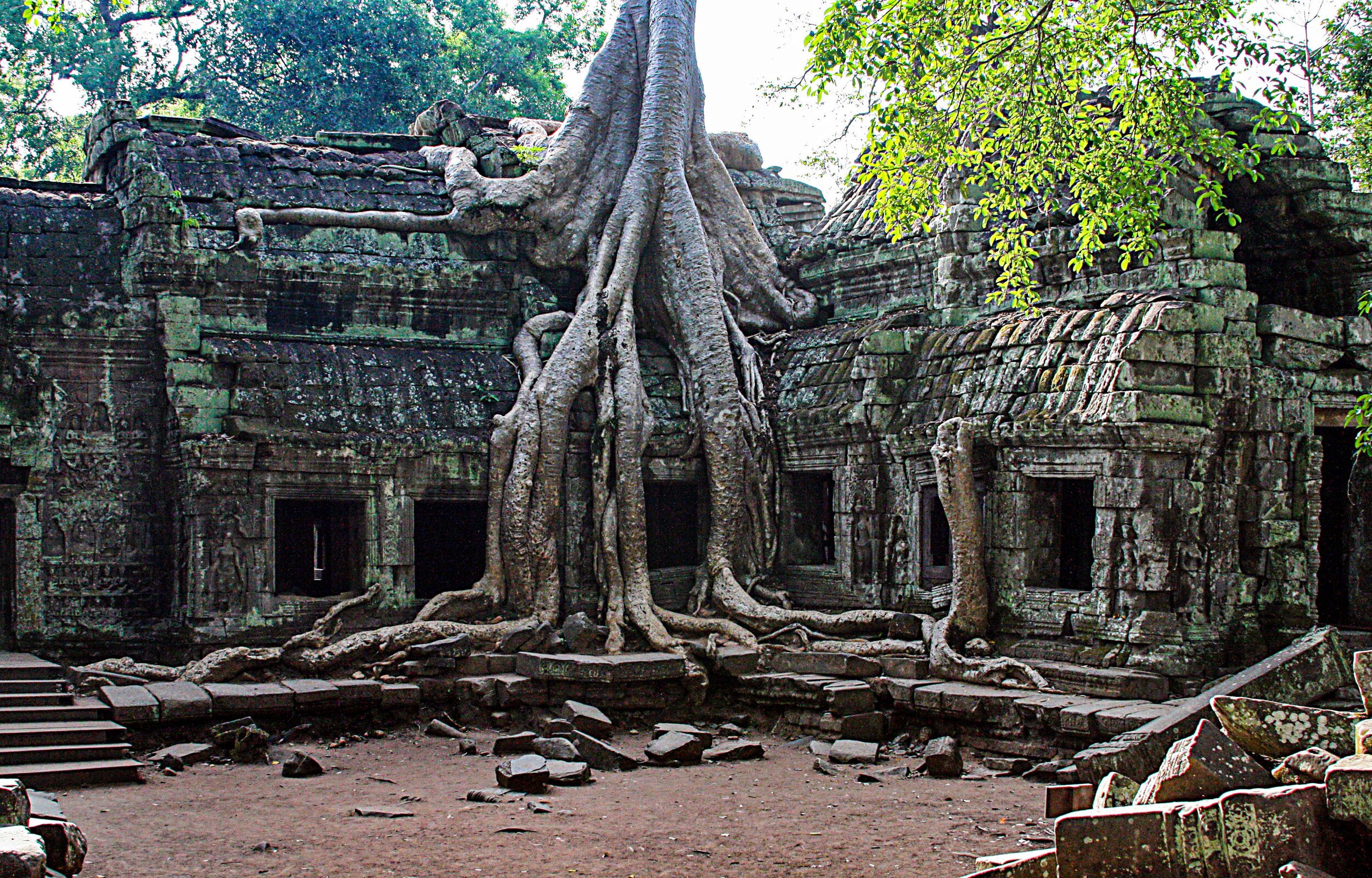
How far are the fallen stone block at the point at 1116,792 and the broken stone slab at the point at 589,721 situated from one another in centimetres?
423

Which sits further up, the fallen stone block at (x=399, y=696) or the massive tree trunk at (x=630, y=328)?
the massive tree trunk at (x=630, y=328)

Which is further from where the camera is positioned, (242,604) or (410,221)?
(410,221)

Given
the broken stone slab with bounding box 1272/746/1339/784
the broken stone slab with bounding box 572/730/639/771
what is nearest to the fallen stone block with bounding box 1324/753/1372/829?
the broken stone slab with bounding box 1272/746/1339/784

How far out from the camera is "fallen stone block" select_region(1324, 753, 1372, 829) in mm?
4707

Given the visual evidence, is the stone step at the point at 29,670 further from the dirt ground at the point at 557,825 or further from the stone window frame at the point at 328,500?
the dirt ground at the point at 557,825

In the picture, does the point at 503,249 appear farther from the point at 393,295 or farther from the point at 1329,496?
the point at 1329,496

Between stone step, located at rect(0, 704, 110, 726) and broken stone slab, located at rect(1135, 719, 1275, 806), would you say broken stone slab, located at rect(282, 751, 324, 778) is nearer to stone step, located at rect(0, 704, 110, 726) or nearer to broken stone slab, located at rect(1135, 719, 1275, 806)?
stone step, located at rect(0, 704, 110, 726)

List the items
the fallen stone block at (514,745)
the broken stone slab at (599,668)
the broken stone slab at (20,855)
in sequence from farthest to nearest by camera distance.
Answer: the broken stone slab at (599,668)
the fallen stone block at (514,745)
the broken stone slab at (20,855)

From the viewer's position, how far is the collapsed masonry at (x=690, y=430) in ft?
32.0

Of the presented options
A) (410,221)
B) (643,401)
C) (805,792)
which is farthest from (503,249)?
(805,792)

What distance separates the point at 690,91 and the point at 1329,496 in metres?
6.67

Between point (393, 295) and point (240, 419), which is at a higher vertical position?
point (393, 295)

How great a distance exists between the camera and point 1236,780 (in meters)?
5.22

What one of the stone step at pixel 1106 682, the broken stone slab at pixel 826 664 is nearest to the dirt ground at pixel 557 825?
the stone step at pixel 1106 682
